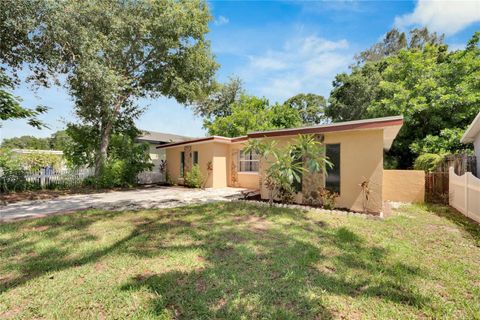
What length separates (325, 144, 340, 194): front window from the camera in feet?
25.7

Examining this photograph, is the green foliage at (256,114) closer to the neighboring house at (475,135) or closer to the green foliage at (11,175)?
the neighboring house at (475,135)

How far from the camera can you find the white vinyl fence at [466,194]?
20.4 feet

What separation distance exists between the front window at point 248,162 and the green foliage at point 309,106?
15.6 meters

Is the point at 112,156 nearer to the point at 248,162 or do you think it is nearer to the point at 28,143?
the point at 248,162

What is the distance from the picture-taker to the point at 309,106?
92.3 feet

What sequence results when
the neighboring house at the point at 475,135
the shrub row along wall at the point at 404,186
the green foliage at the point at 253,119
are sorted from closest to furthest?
the neighboring house at the point at 475,135, the shrub row along wall at the point at 404,186, the green foliage at the point at 253,119

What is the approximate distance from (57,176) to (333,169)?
45.9ft

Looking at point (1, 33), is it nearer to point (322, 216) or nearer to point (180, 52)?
point (180, 52)

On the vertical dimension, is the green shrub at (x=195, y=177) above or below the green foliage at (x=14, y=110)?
below

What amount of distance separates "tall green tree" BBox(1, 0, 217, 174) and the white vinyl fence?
43.7 ft

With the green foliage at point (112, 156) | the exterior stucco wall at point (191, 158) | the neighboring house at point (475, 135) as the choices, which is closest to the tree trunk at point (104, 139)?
the green foliage at point (112, 156)

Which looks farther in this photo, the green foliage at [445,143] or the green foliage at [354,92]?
the green foliage at [354,92]

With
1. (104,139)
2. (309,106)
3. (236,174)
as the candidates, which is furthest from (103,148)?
(309,106)

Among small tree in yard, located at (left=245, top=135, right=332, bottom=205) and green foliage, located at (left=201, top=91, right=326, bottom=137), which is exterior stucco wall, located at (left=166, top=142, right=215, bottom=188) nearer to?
small tree in yard, located at (left=245, top=135, right=332, bottom=205)
